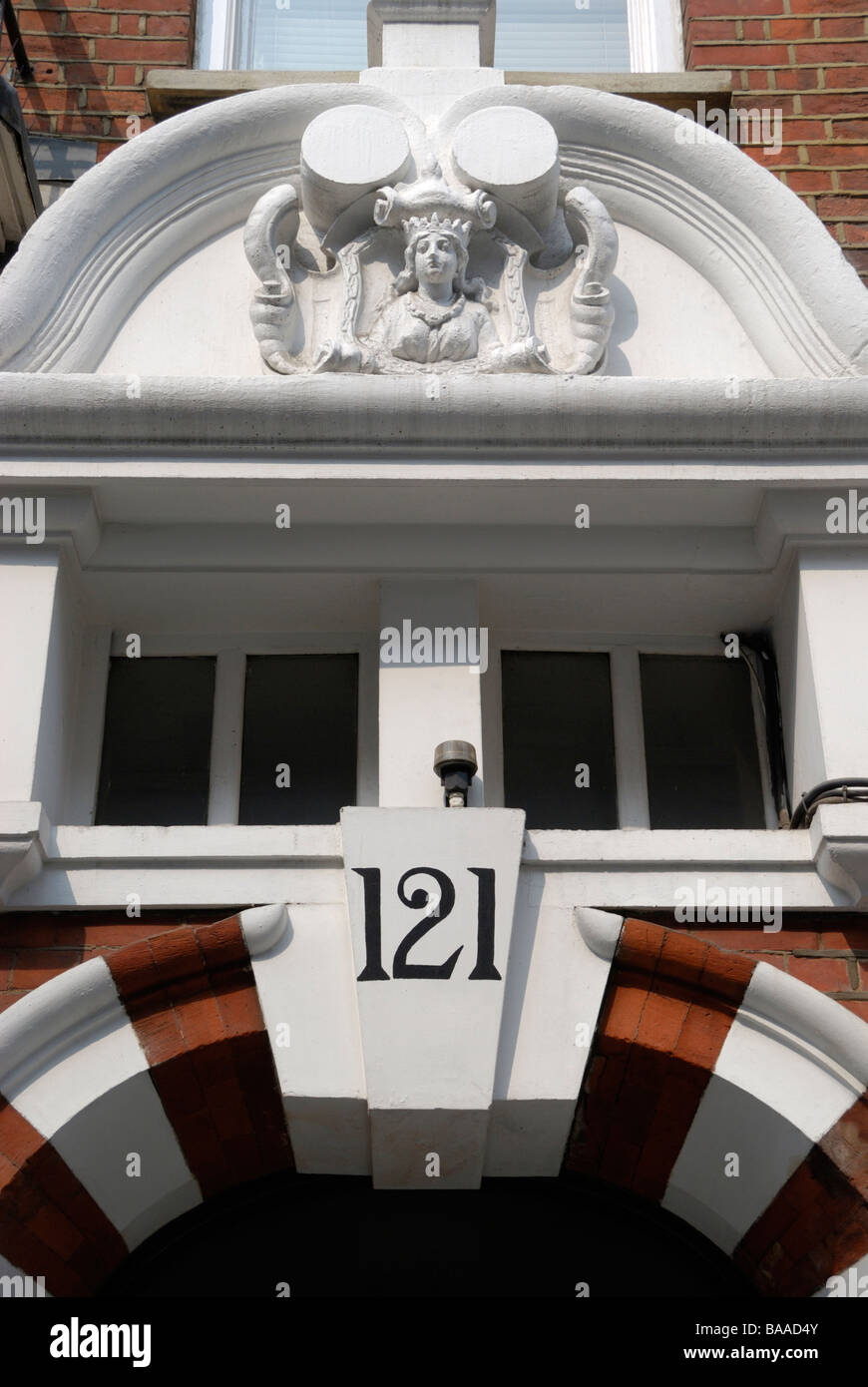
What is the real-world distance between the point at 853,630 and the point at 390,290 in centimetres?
172

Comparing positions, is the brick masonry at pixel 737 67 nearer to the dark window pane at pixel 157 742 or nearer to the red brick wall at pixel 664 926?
the dark window pane at pixel 157 742

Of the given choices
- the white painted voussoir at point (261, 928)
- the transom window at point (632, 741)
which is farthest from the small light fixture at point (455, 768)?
the white painted voussoir at point (261, 928)

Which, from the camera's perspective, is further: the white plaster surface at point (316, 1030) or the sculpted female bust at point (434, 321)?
the sculpted female bust at point (434, 321)

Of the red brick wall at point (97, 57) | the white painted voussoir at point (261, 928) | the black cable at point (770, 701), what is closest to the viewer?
the white painted voussoir at point (261, 928)

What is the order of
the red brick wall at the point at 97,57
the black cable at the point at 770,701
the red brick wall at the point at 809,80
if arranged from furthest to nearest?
the red brick wall at the point at 97,57, the red brick wall at the point at 809,80, the black cable at the point at 770,701

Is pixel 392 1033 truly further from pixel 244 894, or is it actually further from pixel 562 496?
pixel 562 496

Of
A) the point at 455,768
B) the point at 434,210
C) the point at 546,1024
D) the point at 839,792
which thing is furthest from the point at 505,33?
the point at 546,1024

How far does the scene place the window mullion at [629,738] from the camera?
5.18 meters

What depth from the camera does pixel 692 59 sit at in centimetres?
670

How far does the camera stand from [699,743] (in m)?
5.33

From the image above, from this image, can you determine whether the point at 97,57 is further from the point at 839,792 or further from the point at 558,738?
the point at 839,792

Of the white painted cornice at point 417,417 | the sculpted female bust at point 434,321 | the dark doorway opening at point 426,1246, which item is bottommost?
the dark doorway opening at point 426,1246

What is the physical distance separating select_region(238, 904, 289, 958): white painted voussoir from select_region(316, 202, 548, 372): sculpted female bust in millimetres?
1621

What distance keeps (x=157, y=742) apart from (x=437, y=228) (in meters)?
1.75
